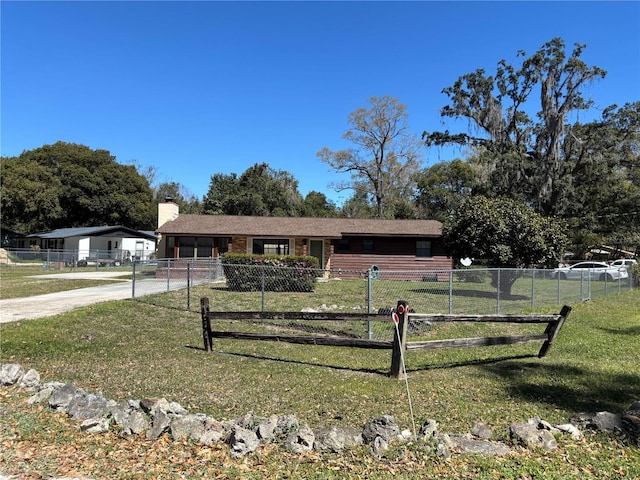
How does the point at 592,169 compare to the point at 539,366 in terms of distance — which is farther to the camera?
the point at 592,169

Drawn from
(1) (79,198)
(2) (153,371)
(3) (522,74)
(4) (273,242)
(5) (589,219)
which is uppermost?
(3) (522,74)

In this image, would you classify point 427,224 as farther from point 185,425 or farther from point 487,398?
point 185,425

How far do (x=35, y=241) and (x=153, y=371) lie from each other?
47.5 metres

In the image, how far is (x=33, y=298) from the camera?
12.2 metres

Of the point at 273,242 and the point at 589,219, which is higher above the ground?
the point at 589,219

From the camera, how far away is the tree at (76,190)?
43.1 meters

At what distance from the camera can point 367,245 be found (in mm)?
23719

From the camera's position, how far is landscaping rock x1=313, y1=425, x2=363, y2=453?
368cm

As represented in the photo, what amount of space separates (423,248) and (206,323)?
718 inches

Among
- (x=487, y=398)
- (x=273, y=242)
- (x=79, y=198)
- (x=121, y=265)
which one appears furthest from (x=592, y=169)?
(x=79, y=198)

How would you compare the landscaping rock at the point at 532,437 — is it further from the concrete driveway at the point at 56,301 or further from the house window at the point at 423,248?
the house window at the point at 423,248

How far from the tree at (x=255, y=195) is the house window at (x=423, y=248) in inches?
946

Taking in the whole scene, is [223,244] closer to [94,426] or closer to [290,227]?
[290,227]

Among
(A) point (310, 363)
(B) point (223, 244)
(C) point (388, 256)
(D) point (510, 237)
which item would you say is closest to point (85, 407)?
(A) point (310, 363)
